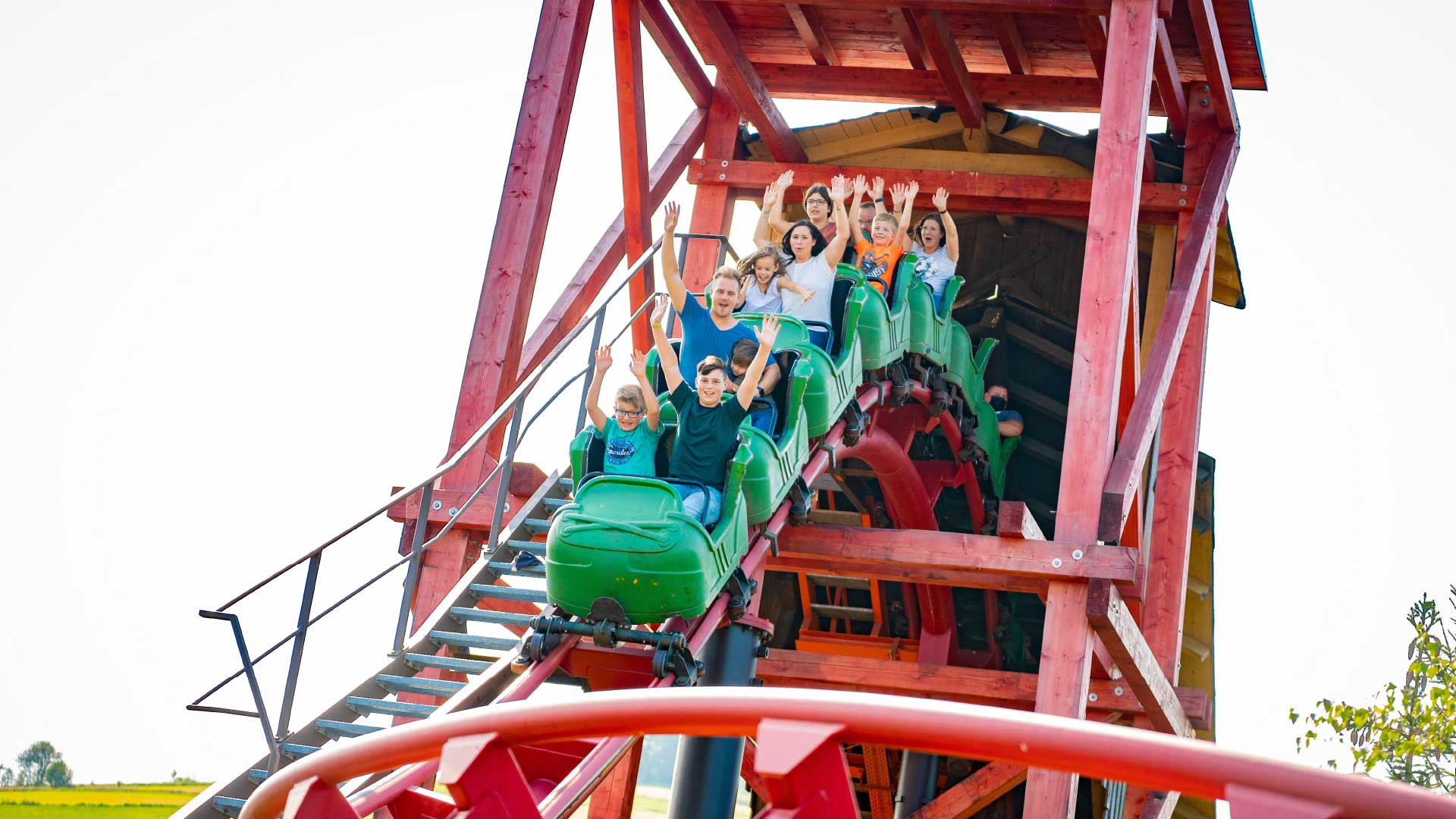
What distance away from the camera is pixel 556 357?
28.4ft

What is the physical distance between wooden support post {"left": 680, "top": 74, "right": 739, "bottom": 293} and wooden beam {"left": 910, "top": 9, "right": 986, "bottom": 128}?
1819 mm

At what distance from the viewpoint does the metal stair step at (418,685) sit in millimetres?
6992

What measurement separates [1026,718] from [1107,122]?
291 inches

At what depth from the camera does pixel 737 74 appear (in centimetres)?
1246

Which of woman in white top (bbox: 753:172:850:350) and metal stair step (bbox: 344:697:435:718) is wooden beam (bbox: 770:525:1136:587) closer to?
woman in white top (bbox: 753:172:850:350)

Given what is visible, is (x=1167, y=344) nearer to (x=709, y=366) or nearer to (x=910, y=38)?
(x=910, y=38)

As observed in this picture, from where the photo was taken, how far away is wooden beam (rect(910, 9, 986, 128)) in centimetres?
1179

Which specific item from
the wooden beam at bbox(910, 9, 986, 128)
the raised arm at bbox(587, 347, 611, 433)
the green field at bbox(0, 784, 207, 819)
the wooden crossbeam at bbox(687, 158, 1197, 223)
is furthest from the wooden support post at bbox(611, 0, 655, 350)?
the green field at bbox(0, 784, 207, 819)

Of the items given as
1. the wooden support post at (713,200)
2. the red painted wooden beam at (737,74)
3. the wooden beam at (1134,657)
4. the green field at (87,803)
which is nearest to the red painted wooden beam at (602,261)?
the wooden support post at (713,200)

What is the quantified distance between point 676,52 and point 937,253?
3.25m

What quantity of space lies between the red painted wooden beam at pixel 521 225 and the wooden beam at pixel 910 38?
2799 mm

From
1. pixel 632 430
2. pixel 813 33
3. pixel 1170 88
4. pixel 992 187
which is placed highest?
pixel 813 33

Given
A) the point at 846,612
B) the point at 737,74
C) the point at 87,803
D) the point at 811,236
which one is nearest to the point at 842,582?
the point at 846,612

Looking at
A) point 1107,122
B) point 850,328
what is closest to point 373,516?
point 850,328
